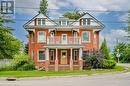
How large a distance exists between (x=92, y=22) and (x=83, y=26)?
1605mm

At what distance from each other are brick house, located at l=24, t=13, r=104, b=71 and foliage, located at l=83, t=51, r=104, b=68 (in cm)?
162

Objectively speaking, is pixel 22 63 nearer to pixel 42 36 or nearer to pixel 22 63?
pixel 22 63

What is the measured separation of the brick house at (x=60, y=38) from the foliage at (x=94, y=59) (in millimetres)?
1618

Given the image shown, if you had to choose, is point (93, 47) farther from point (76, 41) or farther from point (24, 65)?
point (24, 65)

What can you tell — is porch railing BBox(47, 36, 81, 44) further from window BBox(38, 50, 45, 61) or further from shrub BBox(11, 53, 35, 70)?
shrub BBox(11, 53, 35, 70)

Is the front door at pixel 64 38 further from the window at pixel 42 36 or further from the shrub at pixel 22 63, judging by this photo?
the shrub at pixel 22 63

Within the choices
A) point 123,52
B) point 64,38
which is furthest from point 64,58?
point 123,52

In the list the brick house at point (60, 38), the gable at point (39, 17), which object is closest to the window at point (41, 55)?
the brick house at point (60, 38)

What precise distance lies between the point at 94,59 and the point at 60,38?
622 cm

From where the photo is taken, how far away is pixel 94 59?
5653cm

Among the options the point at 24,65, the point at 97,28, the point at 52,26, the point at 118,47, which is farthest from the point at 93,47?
the point at 118,47

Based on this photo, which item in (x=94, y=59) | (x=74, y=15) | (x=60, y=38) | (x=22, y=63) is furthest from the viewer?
(x=74, y=15)

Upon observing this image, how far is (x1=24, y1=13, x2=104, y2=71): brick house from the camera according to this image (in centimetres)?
5881

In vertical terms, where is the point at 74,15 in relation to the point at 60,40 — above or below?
above
